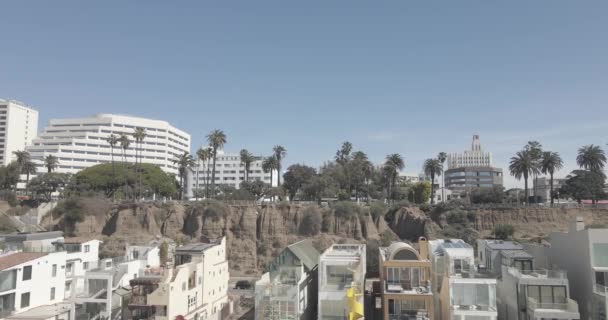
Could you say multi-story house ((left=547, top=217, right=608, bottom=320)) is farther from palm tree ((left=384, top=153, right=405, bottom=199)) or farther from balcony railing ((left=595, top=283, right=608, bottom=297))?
palm tree ((left=384, top=153, right=405, bottom=199))

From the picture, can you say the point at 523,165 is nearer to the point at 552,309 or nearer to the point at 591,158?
the point at 591,158

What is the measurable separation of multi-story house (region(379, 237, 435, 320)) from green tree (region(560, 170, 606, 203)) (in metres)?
77.9

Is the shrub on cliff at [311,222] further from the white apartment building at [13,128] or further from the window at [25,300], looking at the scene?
the white apartment building at [13,128]

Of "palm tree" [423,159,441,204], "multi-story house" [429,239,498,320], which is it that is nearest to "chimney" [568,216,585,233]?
"multi-story house" [429,239,498,320]

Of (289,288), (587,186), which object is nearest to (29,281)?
(289,288)

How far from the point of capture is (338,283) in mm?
35375

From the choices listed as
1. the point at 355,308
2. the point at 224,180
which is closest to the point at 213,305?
the point at 355,308

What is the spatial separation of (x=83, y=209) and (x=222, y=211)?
25.8 m

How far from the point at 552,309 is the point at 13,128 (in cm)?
19826

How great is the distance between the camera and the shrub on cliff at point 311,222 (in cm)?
8156

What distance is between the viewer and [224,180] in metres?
192

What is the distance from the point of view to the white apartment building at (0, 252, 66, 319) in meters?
35.0

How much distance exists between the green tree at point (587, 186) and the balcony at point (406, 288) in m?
78.6

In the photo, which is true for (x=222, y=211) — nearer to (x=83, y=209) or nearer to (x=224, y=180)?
(x=83, y=209)
